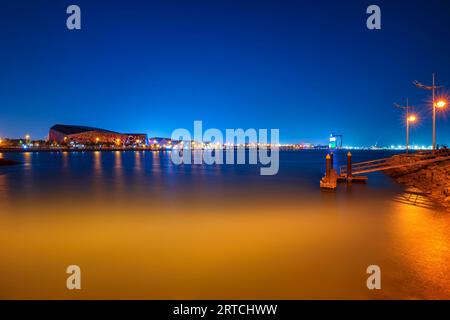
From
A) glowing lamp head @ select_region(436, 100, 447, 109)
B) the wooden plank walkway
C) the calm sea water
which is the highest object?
glowing lamp head @ select_region(436, 100, 447, 109)

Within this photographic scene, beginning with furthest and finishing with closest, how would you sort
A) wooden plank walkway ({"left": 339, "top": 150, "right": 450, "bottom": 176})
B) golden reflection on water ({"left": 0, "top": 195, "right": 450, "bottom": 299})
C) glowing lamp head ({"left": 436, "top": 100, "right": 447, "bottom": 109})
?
glowing lamp head ({"left": 436, "top": 100, "right": 447, "bottom": 109}) < wooden plank walkway ({"left": 339, "top": 150, "right": 450, "bottom": 176}) < golden reflection on water ({"left": 0, "top": 195, "right": 450, "bottom": 299})

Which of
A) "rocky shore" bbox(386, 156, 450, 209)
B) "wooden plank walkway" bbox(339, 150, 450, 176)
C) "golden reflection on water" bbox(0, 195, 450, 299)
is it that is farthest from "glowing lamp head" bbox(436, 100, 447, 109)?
"golden reflection on water" bbox(0, 195, 450, 299)

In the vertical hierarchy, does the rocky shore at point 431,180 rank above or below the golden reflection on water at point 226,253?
above

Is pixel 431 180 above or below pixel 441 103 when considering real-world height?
below

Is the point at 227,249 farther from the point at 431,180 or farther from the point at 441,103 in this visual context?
the point at 441,103

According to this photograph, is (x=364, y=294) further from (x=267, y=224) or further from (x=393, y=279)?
(x=267, y=224)

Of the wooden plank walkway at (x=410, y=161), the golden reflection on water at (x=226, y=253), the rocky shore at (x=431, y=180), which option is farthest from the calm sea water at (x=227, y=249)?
the wooden plank walkway at (x=410, y=161)

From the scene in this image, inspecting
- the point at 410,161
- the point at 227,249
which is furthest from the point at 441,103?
the point at 227,249

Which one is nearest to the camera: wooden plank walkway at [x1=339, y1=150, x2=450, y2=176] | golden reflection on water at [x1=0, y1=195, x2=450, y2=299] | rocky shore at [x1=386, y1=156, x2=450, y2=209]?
golden reflection on water at [x1=0, y1=195, x2=450, y2=299]

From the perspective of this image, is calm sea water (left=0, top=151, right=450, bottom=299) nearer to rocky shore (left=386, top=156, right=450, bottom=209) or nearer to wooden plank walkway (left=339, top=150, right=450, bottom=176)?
rocky shore (left=386, top=156, right=450, bottom=209)

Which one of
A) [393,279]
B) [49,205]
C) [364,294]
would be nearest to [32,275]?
[364,294]

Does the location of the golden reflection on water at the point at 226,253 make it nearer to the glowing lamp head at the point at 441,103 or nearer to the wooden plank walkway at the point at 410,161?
the wooden plank walkway at the point at 410,161
